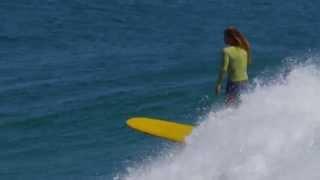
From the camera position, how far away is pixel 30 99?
64.5 feet

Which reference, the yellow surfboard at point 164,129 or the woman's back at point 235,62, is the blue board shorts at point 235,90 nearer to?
the woman's back at point 235,62

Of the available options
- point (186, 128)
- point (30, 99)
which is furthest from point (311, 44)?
point (186, 128)

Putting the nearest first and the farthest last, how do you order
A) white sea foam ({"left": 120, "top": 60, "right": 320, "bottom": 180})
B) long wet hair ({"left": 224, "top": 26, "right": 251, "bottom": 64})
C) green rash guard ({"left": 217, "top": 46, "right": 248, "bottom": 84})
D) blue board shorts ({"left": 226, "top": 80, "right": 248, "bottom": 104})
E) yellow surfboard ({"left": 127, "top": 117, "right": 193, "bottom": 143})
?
white sea foam ({"left": 120, "top": 60, "right": 320, "bottom": 180})
long wet hair ({"left": 224, "top": 26, "right": 251, "bottom": 64})
green rash guard ({"left": 217, "top": 46, "right": 248, "bottom": 84})
blue board shorts ({"left": 226, "top": 80, "right": 248, "bottom": 104})
yellow surfboard ({"left": 127, "top": 117, "right": 193, "bottom": 143})

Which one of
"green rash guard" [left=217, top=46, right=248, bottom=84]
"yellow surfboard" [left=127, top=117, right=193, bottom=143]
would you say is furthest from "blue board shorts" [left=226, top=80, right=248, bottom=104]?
"yellow surfboard" [left=127, top=117, right=193, bottom=143]

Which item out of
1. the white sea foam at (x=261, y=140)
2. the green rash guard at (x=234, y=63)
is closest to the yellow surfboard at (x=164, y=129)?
the white sea foam at (x=261, y=140)

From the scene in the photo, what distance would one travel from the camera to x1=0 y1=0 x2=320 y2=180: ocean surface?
11.5m

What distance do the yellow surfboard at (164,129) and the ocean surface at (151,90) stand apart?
27cm

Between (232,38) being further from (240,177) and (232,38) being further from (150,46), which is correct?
(150,46)

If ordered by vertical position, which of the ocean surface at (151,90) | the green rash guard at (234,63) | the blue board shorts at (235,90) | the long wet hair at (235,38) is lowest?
the ocean surface at (151,90)

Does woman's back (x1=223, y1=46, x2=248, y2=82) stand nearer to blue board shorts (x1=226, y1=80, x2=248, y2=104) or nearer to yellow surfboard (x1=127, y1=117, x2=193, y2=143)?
blue board shorts (x1=226, y1=80, x2=248, y2=104)

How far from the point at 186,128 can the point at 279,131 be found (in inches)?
79.3

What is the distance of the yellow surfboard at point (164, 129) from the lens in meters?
12.7

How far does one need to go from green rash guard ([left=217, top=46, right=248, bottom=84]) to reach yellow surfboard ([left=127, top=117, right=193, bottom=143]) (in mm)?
976

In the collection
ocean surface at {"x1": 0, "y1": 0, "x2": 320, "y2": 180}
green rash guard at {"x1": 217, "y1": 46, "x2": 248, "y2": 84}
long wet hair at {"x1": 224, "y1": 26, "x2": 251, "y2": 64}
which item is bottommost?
ocean surface at {"x1": 0, "y1": 0, "x2": 320, "y2": 180}
